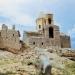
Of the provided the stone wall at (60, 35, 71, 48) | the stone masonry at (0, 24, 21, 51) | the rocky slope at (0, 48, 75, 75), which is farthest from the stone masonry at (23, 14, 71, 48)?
the rocky slope at (0, 48, 75, 75)

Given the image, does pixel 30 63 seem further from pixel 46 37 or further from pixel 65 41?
pixel 65 41

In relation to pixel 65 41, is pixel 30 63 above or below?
below

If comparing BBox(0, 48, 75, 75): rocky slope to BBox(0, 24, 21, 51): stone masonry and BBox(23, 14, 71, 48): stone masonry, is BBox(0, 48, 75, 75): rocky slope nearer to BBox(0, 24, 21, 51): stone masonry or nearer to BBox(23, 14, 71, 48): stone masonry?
BBox(0, 24, 21, 51): stone masonry

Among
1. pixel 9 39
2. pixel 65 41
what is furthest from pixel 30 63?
pixel 65 41

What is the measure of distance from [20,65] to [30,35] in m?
27.6

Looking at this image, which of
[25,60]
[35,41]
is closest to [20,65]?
[25,60]

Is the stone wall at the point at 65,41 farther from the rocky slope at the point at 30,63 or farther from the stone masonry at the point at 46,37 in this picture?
the rocky slope at the point at 30,63

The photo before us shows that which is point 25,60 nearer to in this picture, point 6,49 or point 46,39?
point 6,49

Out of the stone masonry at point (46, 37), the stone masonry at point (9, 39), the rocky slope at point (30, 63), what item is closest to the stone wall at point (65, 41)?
the stone masonry at point (46, 37)

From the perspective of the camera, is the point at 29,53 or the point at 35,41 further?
the point at 35,41

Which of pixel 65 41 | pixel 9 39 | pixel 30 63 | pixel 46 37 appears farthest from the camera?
pixel 65 41

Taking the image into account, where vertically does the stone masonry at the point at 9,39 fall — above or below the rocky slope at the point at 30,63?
above

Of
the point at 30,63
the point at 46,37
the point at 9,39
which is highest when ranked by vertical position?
the point at 46,37

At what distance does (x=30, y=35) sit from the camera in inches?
3588
